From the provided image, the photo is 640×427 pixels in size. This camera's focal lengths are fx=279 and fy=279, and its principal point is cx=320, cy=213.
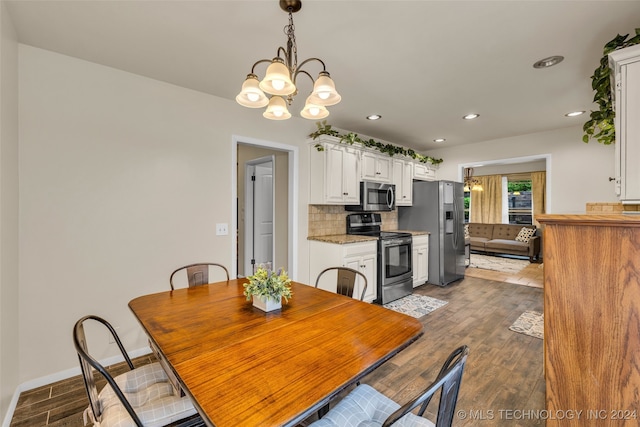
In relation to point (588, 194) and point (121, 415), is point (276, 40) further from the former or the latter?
point (588, 194)

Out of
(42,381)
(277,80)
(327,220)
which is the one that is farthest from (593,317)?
(42,381)

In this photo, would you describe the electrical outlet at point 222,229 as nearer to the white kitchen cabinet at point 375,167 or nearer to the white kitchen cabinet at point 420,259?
the white kitchen cabinet at point 375,167

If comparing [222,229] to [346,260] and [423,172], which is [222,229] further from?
[423,172]

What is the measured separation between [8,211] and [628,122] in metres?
3.77

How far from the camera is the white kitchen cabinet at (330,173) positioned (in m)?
3.66

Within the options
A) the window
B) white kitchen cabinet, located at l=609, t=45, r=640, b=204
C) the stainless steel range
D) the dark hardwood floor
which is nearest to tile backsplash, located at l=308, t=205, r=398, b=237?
the stainless steel range

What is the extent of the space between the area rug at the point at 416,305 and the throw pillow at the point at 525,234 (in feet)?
16.1

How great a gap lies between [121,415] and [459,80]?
3.35 metres

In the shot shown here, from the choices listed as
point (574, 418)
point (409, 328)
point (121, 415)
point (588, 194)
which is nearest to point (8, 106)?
point (121, 415)

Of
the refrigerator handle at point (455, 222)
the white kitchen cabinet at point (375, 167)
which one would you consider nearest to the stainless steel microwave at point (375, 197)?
the white kitchen cabinet at point (375, 167)

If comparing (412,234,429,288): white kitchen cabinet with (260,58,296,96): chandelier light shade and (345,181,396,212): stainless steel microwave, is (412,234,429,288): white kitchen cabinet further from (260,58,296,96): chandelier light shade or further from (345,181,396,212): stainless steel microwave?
(260,58,296,96): chandelier light shade

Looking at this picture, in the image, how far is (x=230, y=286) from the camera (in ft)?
6.64

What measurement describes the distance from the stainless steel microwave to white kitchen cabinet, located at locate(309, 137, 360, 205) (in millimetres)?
331

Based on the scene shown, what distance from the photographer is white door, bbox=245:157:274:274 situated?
4859mm
